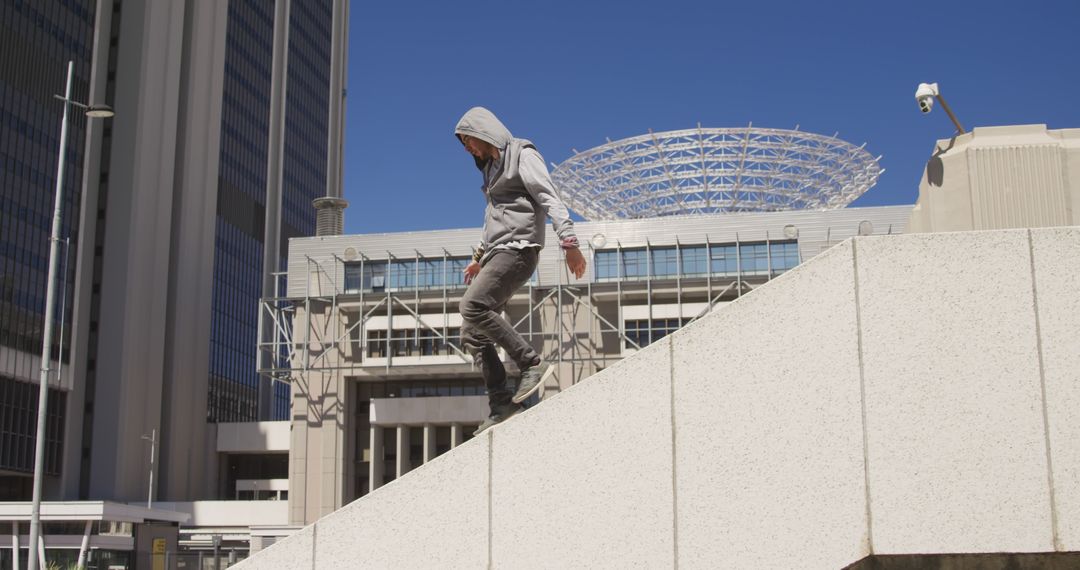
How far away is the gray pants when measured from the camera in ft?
25.3

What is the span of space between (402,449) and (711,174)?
22.1m

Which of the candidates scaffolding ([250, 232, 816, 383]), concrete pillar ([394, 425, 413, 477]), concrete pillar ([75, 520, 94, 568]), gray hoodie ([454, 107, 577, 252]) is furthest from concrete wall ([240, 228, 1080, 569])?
concrete pillar ([394, 425, 413, 477])

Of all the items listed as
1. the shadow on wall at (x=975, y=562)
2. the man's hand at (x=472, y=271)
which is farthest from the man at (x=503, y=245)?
the shadow on wall at (x=975, y=562)

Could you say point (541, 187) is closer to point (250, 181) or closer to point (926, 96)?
point (926, 96)

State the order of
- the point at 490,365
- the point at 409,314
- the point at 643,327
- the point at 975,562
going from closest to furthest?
the point at 975,562 → the point at 490,365 → the point at 643,327 → the point at 409,314

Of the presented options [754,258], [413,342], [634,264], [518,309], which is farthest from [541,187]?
[413,342]

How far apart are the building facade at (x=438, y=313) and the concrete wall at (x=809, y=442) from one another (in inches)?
1986

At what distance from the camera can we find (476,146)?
789cm

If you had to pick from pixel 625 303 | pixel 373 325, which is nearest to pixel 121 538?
pixel 373 325

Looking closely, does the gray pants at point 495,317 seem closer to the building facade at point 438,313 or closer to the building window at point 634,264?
the building facade at point 438,313

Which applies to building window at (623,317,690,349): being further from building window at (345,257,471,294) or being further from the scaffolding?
building window at (345,257,471,294)

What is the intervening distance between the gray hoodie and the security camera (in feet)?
16.4

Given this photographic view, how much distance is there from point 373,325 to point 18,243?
2735 centimetres

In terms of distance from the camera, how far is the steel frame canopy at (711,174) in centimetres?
6028
